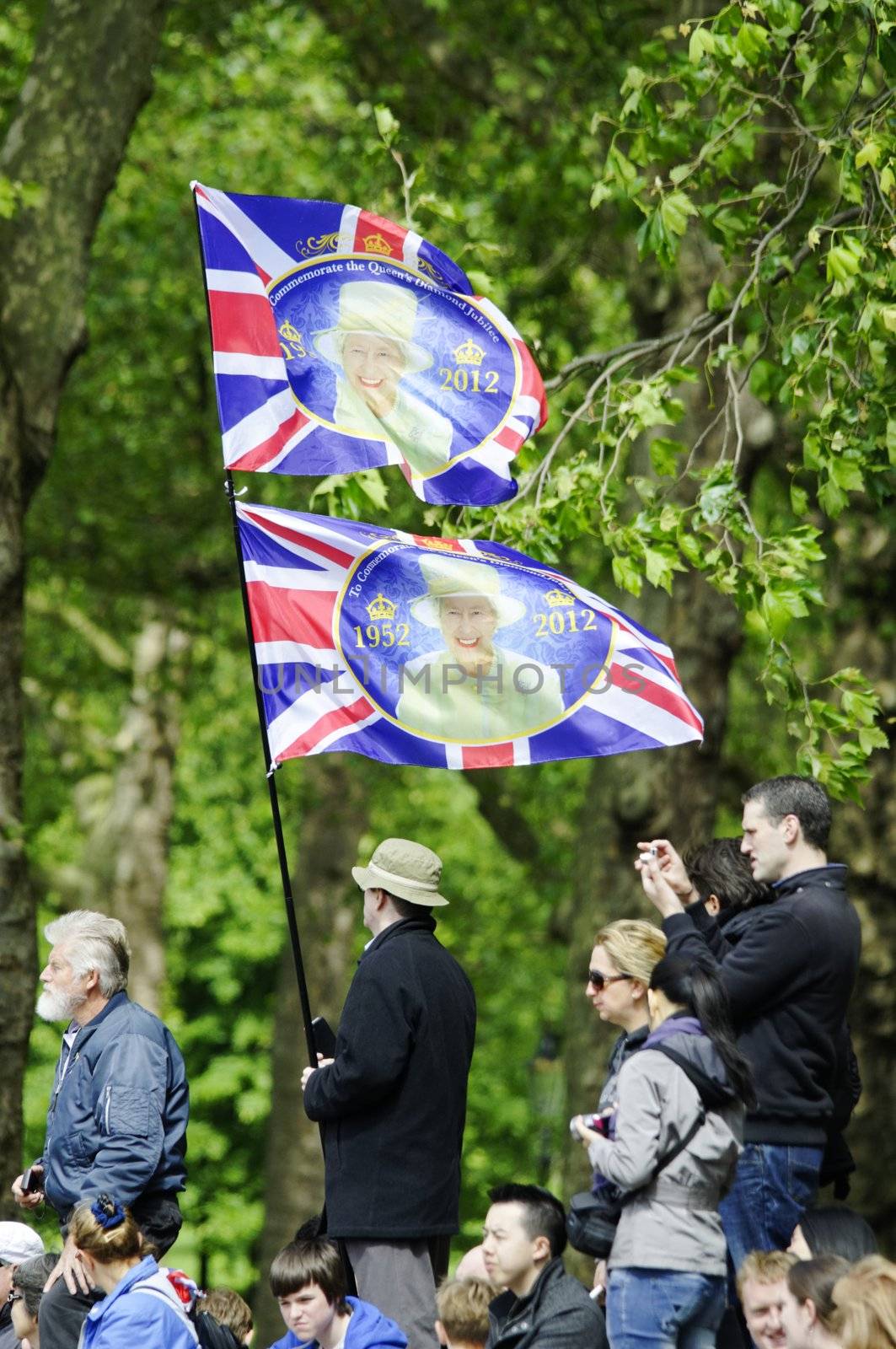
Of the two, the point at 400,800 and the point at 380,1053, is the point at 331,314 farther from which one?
the point at 400,800

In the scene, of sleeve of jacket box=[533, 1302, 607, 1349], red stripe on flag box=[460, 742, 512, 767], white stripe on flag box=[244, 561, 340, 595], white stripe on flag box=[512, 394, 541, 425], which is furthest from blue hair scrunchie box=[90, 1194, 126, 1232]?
white stripe on flag box=[512, 394, 541, 425]

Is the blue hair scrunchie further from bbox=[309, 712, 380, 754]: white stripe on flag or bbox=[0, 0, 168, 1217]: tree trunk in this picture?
bbox=[0, 0, 168, 1217]: tree trunk

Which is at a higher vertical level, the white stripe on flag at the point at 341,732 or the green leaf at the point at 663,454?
the green leaf at the point at 663,454

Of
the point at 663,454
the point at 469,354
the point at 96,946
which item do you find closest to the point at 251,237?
the point at 469,354

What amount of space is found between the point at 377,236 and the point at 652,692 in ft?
6.24

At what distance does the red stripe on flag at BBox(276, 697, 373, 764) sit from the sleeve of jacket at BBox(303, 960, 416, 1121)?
0.71m

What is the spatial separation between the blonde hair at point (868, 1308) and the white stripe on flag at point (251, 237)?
3.91 metres

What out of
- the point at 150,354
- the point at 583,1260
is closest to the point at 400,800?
the point at 150,354

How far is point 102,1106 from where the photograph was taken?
584 centimetres

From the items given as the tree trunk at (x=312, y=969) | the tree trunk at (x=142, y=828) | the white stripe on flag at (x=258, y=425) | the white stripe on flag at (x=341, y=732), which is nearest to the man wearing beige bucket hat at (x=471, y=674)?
the white stripe on flag at (x=341, y=732)

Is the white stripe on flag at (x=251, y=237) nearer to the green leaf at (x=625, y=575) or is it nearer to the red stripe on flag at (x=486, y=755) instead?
the green leaf at (x=625, y=575)

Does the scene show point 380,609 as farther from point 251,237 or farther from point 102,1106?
point 102,1106

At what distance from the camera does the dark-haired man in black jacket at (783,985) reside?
553 centimetres

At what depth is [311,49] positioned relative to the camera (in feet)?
57.6
